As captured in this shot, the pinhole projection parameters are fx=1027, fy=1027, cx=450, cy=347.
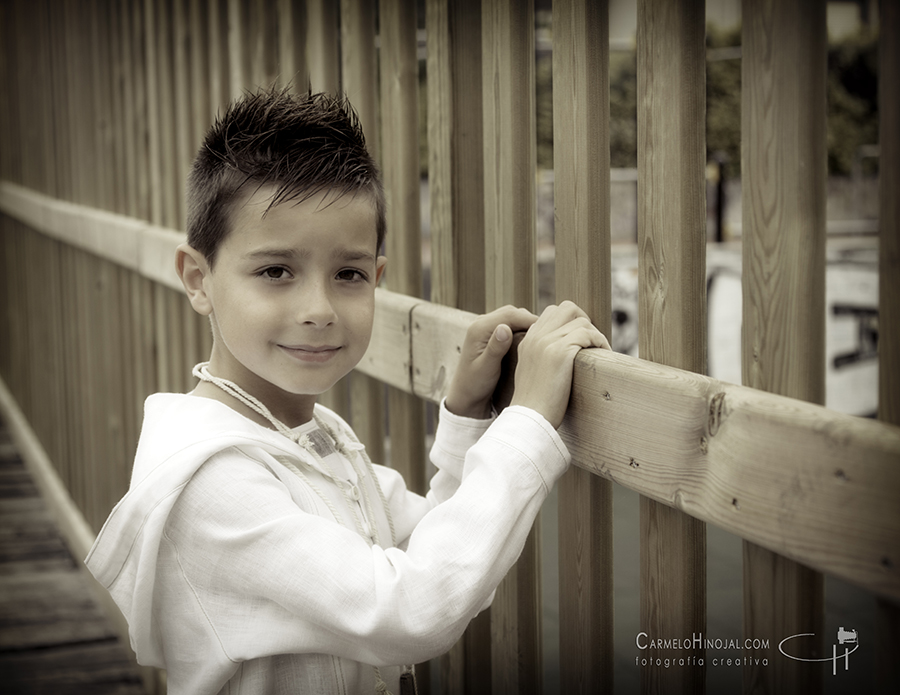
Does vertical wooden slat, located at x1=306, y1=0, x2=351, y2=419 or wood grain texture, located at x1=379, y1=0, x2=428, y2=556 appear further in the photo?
vertical wooden slat, located at x1=306, y1=0, x2=351, y2=419

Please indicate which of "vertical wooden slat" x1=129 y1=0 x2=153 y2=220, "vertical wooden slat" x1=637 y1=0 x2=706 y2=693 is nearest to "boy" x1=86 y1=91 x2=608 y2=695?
"vertical wooden slat" x1=637 y1=0 x2=706 y2=693

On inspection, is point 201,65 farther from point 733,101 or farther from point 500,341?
point 733,101

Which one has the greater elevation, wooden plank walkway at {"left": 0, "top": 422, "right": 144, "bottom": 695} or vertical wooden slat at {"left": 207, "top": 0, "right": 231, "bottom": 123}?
vertical wooden slat at {"left": 207, "top": 0, "right": 231, "bottom": 123}

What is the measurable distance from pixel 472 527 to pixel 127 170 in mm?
2905

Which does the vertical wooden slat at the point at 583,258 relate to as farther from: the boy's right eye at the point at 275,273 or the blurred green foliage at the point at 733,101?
the blurred green foliage at the point at 733,101

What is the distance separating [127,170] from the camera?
3.81 meters

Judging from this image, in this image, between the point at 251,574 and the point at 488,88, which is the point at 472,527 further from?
the point at 488,88

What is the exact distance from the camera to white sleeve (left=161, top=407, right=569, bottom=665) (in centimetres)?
131

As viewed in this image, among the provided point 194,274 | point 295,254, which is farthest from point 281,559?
point 194,274

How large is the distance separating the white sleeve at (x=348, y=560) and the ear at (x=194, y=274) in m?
0.32

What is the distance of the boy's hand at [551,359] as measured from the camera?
4.70 ft

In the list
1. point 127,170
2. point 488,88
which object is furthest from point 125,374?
point 488,88

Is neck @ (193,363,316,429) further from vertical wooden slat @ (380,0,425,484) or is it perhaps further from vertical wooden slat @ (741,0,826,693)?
vertical wooden slat @ (741,0,826,693)

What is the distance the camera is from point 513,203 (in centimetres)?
168
